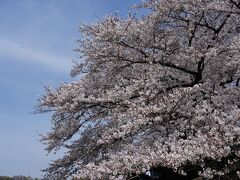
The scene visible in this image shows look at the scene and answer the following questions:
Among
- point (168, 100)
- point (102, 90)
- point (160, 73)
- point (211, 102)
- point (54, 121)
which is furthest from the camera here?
point (54, 121)

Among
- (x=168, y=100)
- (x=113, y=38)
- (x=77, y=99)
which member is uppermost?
(x=113, y=38)

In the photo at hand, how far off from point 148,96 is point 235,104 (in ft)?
8.71

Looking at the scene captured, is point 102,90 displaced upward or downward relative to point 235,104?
upward

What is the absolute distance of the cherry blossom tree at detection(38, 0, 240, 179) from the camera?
12109 mm

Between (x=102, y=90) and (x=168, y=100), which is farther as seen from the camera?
(x=102, y=90)

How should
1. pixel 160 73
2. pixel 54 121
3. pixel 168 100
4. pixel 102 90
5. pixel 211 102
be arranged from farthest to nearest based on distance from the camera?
1. pixel 54 121
2. pixel 102 90
3. pixel 160 73
4. pixel 211 102
5. pixel 168 100

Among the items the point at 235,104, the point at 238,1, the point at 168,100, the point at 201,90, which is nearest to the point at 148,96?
the point at 168,100

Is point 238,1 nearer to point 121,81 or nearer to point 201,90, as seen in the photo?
point 201,90

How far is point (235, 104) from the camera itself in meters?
13.2

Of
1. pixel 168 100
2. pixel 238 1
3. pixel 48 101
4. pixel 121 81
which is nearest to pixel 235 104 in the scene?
pixel 168 100

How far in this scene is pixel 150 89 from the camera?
1394 centimetres

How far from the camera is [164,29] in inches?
602

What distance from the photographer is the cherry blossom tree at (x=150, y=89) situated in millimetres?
12109

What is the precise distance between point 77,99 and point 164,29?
3.90 m
